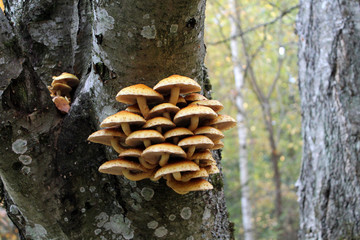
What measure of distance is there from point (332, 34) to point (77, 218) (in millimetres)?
2719

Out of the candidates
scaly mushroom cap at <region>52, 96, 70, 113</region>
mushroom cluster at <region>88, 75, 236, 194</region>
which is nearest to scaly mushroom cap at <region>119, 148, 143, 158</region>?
mushroom cluster at <region>88, 75, 236, 194</region>

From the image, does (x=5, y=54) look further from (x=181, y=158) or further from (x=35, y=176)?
(x=181, y=158)

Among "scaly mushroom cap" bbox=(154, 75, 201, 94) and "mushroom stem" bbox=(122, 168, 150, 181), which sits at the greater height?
"scaly mushroom cap" bbox=(154, 75, 201, 94)

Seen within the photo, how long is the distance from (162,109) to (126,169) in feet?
1.16

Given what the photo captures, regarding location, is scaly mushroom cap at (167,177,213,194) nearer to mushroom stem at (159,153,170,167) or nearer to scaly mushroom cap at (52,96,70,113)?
mushroom stem at (159,153,170,167)

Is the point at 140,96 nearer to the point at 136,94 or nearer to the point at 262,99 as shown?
the point at 136,94

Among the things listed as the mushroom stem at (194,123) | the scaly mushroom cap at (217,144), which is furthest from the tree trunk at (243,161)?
the mushroom stem at (194,123)

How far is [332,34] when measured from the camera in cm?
273

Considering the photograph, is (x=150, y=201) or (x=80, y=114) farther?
(x=80, y=114)

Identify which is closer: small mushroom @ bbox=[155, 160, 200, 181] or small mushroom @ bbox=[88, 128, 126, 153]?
small mushroom @ bbox=[155, 160, 200, 181]

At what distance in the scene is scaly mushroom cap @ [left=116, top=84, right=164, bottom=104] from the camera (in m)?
1.29

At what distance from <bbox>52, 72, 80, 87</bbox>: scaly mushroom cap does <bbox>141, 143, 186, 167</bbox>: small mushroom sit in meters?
0.90

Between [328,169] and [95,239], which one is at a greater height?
[328,169]

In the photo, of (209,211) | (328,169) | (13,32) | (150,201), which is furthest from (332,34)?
(13,32)
